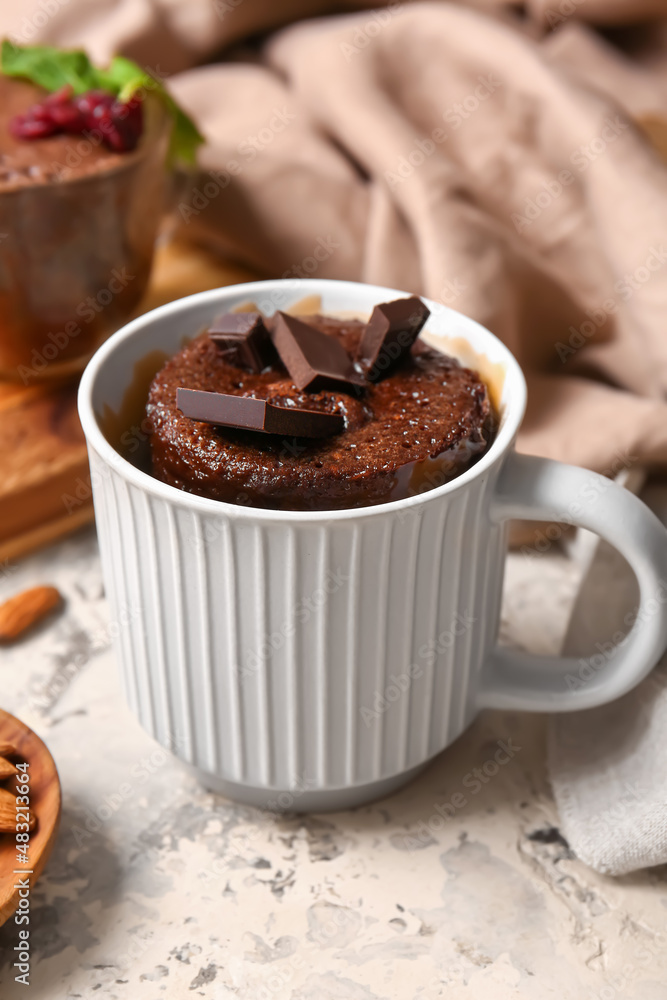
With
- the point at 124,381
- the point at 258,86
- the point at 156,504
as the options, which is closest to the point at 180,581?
the point at 156,504

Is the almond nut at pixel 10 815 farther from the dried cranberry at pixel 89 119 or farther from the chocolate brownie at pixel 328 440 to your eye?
the dried cranberry at pixel 89 119

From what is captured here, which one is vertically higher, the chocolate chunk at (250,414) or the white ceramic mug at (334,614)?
the chocolate chunk at (250,414)

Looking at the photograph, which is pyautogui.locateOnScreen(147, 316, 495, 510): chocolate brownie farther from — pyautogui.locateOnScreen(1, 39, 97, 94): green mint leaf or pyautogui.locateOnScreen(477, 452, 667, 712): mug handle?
pyautogui.locateOnScreen(1, 39, 97, 94): green mint leaf

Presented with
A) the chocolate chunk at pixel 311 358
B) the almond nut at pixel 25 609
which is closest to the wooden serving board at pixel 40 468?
the almond nut at pixel 25 609

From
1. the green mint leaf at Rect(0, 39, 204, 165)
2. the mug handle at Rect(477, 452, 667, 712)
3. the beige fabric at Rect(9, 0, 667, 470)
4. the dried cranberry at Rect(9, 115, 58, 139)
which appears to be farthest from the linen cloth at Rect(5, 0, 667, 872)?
the mug handle at Rect(477, 452, 667, 712)

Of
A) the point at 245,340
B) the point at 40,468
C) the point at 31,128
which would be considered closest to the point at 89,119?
the point at 31,128

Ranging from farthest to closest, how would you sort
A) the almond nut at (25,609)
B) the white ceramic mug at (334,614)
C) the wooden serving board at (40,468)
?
the wooden serving board at (40,468), the almond nut at (25,609), the white ceramic mug at (334,614)
